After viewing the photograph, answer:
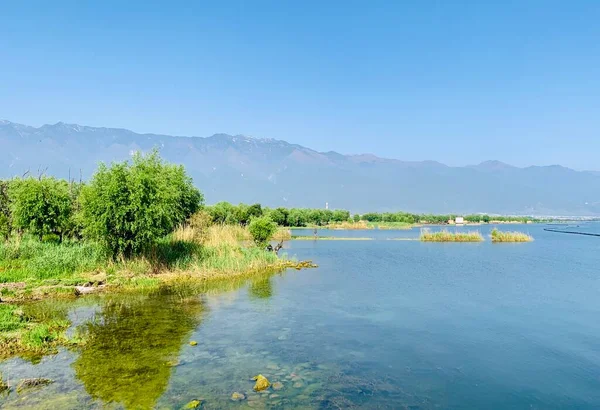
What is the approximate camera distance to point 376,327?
1683 cm

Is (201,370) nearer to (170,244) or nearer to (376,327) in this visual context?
(376,327)

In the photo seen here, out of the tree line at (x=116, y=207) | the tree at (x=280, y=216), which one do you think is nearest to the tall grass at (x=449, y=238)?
the tree at (x=280, y=216)

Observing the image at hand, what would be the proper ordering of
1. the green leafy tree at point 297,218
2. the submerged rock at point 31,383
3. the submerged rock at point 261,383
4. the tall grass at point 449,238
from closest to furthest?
the submerged rock at point 31,383, the submerged rock at point 261,383, the tall grass at point 449,238, the green leafy tree at point 297,218

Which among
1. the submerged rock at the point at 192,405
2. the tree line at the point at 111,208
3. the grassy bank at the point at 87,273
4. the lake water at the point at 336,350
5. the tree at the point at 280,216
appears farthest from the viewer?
the tree at the point at 280,216

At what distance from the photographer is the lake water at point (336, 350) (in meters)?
10.3

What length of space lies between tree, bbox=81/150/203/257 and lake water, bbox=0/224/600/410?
5.02 metres

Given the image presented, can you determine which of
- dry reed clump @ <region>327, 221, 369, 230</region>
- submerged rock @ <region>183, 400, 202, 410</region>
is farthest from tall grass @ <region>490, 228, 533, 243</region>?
submerged rock @ <region>183, 400, 202, 410</region>

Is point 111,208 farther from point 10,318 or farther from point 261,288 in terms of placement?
point 10,318

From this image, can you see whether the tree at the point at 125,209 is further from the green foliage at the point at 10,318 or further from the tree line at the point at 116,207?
the green foliage at the point at 10,318

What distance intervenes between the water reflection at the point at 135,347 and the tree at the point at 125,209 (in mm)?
5153

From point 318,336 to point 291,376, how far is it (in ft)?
13.3

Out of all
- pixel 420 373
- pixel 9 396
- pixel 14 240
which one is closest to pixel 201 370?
pixel 9 396

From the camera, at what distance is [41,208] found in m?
29.1

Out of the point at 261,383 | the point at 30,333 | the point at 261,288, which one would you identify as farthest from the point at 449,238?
the point at 30,333
